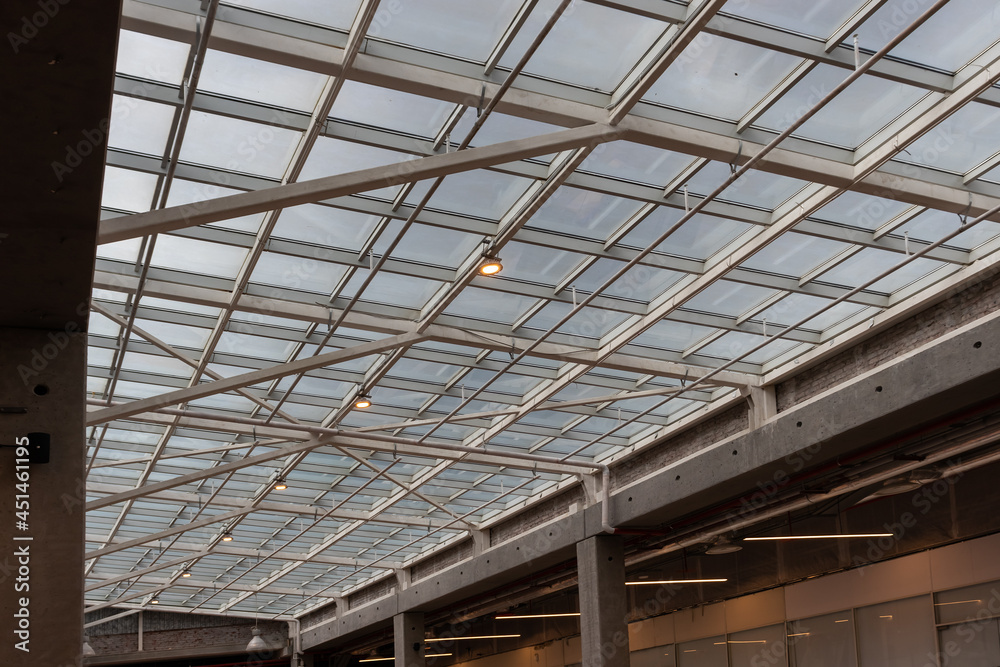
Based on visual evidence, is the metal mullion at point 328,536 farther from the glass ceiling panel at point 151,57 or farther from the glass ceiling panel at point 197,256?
the glass ceiling panel at point 151,57

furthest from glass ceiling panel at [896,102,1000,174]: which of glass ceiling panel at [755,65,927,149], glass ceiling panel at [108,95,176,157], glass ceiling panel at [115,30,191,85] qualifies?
glass ceiling panel at [108,95,176,157]

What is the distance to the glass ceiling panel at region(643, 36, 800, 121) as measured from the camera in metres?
13.8

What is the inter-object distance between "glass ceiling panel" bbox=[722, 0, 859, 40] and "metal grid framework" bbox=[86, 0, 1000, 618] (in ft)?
0.12

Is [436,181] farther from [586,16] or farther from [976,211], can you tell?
[976,211]

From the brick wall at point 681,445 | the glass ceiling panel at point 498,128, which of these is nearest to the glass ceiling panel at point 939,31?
the glass ceiling panel at point 498,128

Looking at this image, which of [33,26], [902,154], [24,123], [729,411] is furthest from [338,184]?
[729,411]

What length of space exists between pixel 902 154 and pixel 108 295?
14842mm

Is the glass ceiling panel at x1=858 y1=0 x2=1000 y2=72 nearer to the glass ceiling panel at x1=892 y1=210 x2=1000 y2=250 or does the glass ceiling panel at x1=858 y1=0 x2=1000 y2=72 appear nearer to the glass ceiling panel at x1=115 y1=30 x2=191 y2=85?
the glass ceiling panel at x1=892 y1=210 x2=1000 y2=250

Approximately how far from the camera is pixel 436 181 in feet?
52.8

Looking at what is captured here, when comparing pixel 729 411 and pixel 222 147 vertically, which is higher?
pixel 222 147

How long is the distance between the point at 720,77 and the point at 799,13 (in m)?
1.52

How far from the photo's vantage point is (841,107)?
49.0 ft

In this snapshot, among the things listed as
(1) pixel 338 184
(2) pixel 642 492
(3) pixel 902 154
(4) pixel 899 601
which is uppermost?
(3) pixel 902 154

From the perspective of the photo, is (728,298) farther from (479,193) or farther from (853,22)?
(853,22)
